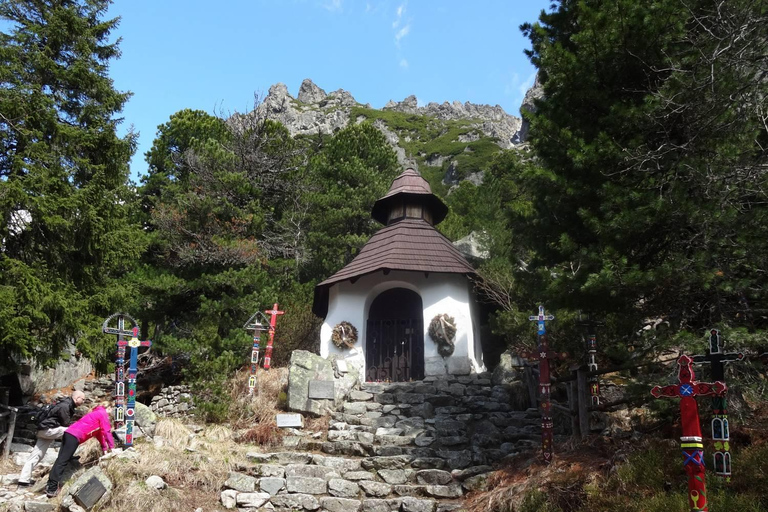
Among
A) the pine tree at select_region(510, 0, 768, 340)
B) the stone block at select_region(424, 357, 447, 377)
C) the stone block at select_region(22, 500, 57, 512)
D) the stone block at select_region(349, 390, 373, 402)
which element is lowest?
the stone block at select_region(22, 500, 57, 512)

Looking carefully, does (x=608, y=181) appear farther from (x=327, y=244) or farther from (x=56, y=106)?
(x=327, y=244)

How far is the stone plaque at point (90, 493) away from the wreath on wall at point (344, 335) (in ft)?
25.5

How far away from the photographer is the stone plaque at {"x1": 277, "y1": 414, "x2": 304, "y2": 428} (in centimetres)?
1012

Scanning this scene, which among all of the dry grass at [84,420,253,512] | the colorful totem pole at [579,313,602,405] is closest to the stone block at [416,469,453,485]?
the colorful totem pole at [579,313,602,405]

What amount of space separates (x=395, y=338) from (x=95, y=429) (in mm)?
8632

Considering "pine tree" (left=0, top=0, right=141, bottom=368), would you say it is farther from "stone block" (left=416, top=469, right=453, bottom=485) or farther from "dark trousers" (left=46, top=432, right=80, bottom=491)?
"stone block" (left=416, top=469, right=453, bottom=485)

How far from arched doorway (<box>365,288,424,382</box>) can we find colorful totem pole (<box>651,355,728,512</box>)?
32.5 feet

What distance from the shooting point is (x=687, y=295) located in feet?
21.3

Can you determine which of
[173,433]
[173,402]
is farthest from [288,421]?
[173,402]

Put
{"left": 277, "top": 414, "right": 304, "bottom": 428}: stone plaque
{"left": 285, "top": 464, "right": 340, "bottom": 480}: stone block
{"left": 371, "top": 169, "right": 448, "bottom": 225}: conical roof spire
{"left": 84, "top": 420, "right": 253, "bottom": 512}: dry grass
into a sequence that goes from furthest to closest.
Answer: {"left": 371, "top": 169, "right": 448, "bottom": 225}: conical roof spire → {"left": 277, "top": 414, "right": 304, "bottom": 428}: stone plaque → {"left": 285, "top": 464, "right": 340, "bottom": 480}: stone block → {"left": 84, "top": 420, "right": 253, "bottom": 512}: dry grass

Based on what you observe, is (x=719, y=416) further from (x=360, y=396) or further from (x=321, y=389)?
(x=360, y=396)

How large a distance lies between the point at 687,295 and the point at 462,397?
5837 mm

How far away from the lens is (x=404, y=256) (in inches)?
579

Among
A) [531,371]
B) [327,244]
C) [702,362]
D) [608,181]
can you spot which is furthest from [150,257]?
[702,362]
